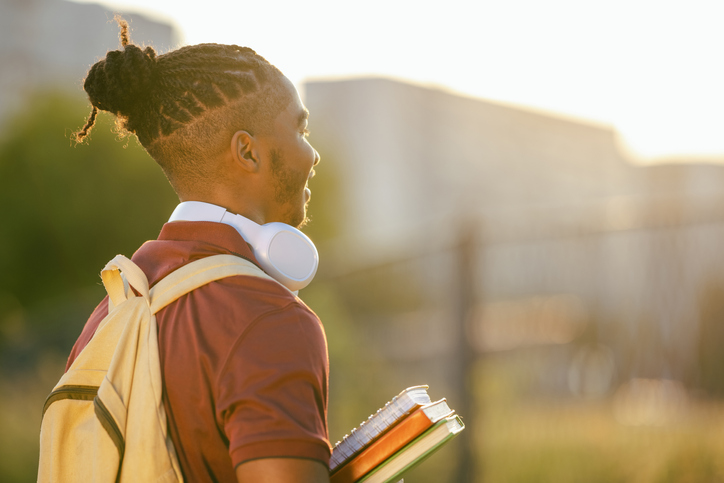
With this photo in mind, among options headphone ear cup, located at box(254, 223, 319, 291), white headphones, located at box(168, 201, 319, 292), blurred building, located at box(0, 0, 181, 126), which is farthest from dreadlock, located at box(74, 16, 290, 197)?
blurred building, located at box(0, 0, 181, 126)

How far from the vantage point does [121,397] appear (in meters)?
1.52

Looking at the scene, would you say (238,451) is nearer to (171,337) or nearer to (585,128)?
(171,337)

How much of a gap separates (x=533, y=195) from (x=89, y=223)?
24.3 metres

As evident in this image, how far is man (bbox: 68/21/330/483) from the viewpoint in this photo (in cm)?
133

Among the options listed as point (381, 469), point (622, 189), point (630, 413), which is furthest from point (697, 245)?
point (622, 189)

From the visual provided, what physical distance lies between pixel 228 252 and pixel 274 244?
110 mm

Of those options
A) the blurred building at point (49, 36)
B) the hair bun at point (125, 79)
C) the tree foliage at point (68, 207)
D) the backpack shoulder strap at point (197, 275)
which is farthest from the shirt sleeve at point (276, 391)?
the blurred building at point (49, 36)

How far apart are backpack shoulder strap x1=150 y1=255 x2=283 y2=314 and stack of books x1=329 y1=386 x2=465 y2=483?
0.39 m

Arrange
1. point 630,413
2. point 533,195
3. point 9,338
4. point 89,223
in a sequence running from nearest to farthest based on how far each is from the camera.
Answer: point 630,413, point 9,338, point 89,223, point 533,195

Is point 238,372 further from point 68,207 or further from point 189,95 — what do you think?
point 68,207

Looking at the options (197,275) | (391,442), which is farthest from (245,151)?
(391,442)

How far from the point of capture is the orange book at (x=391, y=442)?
149cm

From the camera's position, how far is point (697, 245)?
18.9ft

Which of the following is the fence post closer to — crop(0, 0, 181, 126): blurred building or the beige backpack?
the beige backpack
